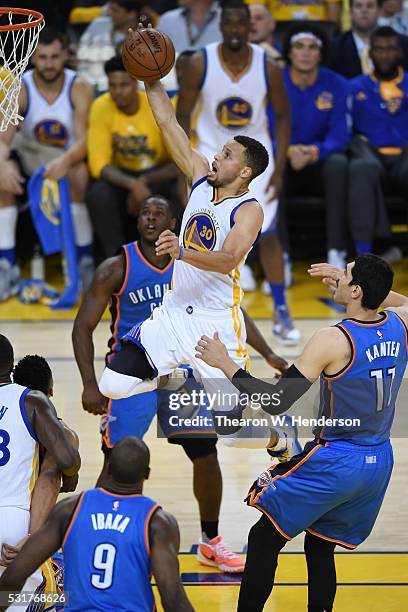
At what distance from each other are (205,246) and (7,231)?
4.59 m

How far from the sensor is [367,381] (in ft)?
13.2

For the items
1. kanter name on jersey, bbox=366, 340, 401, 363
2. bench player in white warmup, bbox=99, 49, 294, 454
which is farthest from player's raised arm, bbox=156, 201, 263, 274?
kanter name on jersey, bbox=366, 340, 401, 363

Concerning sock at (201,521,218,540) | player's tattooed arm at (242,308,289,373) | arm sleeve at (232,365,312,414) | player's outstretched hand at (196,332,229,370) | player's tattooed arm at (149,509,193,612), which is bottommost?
sock at (201,521,218,540)

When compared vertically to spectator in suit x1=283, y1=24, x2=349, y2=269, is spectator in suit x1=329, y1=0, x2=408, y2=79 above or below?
above

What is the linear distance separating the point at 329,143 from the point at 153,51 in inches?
176

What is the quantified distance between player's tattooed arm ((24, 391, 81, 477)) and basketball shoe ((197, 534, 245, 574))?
1.13m

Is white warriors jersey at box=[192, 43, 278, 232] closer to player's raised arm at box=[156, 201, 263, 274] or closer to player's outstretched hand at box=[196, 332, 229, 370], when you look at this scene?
player's raised arm at box=[156, 201, 263, 274]

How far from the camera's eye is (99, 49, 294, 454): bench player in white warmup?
4.82 meters

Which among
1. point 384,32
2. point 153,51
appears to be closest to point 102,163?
point 384,32

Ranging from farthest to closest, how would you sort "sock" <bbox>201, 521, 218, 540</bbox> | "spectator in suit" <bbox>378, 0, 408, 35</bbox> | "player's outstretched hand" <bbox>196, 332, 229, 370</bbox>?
"spectator in suit" <bbox>378, 0, 408, 35</bbox>
"sock" <bbox>201, 521, 218, 540</bbox>
"player's outstretched hand" <bbox>196, 332, 229, 370</bbox>

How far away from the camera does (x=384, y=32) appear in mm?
9289

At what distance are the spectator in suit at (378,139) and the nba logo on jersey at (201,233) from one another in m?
4.31

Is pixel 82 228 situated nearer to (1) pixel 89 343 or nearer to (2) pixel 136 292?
(2) pixel 136 292

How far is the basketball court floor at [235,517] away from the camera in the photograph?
463 cm
